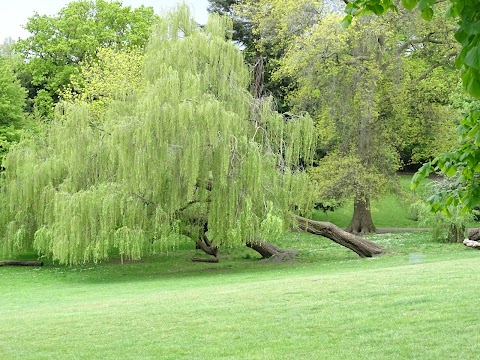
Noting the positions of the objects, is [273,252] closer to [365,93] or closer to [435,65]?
[365,93]

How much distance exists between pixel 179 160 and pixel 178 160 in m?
0.06

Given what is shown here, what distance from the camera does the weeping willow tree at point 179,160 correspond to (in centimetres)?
1864

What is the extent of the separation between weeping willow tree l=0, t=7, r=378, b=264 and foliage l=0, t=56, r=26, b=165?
10476 mm

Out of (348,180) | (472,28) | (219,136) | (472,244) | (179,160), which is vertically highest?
(219,136)

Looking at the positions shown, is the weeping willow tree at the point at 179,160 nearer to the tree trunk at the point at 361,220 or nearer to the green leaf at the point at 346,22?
the tree trunk at the point at 361,220

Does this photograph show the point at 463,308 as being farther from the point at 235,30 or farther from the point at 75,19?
the point at 75,19

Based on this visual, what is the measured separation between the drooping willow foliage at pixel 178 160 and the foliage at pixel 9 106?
10.7 meters

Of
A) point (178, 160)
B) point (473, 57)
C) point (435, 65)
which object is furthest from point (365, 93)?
point (473, 57)

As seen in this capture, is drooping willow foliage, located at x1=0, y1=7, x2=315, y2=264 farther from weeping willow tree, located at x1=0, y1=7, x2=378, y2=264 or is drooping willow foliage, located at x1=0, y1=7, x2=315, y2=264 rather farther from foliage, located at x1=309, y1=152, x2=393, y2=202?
foliage, located at x1=309, y1=152, x2=393, y2=202

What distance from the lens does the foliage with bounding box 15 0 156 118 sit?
137 ft

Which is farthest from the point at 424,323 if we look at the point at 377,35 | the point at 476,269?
the point at 377,35

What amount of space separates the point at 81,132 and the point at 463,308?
598 inches

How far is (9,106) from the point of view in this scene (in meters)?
32.4

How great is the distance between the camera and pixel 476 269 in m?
12.9
